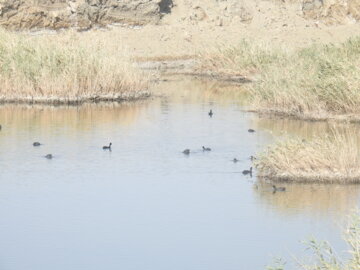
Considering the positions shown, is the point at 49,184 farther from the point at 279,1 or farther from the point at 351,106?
the point at 279,1

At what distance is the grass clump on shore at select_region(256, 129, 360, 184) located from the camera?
16.0 m

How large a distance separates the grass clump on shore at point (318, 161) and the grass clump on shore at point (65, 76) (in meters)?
10.2

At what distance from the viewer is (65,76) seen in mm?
25703

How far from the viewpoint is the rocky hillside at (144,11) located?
40.6 meters

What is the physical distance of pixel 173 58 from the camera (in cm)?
3894

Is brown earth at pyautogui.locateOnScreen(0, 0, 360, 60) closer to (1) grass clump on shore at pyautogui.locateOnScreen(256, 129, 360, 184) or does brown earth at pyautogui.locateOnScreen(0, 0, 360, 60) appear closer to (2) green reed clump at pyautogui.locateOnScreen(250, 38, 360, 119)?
(2) green reed clump at pyautogui.locateOnScreen(250, 38, 360, 119)

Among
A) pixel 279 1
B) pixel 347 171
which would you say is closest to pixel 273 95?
pixel 347 171

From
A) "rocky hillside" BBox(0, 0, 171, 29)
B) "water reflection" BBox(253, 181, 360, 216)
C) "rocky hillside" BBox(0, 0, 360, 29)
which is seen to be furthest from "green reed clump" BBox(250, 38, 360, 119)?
"rocky hillside" BBox(0, 0, 360, 29)

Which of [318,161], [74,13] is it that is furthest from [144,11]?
[318,161]

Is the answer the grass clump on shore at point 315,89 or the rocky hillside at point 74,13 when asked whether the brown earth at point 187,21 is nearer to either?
the rocky hillside at point 74,13

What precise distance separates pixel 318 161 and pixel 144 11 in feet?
91.9

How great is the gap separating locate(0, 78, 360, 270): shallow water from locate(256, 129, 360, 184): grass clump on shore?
10.6 inches

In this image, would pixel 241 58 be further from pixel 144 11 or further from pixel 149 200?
pixel 149 200

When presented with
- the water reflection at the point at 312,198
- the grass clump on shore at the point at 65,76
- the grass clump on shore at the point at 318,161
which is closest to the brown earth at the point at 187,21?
the grass clump on shore at the point at 65,76
